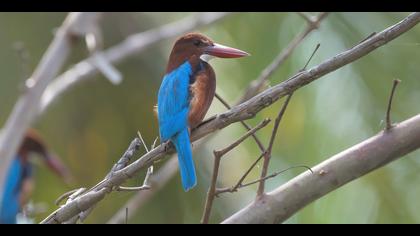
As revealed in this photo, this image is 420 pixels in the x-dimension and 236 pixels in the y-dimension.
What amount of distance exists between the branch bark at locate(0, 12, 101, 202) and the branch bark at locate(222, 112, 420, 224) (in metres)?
1.32

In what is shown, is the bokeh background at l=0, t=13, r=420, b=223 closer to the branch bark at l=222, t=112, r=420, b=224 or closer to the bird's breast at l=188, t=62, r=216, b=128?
the bird's breast at l=188, t=62, r=216, b=128

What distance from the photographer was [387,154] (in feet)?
7.12

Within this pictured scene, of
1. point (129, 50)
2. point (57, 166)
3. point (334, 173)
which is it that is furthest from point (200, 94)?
point (57, 166)

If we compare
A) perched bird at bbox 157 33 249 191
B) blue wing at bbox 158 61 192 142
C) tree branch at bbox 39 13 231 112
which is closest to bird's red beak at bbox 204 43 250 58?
perched bird at bbox 157 33 249 191

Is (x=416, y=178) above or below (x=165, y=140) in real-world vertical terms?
below

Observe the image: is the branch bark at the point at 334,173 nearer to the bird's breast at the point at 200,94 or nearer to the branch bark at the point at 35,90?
the bird's breast at the point at 200,94

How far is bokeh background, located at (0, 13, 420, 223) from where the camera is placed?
13.6 ft

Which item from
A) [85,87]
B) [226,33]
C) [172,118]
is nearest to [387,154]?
[172,118]

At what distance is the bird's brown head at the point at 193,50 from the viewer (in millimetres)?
2710

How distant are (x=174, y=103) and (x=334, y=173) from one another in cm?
62

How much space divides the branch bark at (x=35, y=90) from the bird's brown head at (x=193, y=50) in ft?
2.94

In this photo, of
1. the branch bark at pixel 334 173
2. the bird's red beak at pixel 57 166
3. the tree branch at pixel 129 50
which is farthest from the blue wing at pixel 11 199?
the branch bark at pixel 334 173

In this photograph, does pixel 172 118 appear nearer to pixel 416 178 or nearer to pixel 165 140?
pixel 165 140
